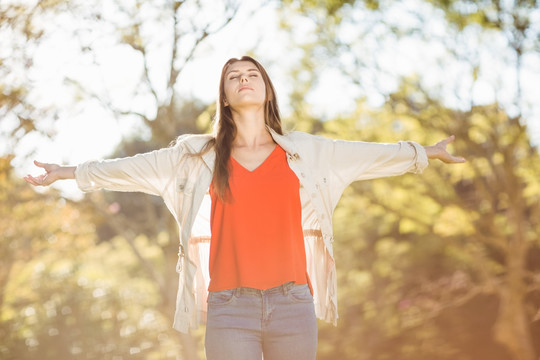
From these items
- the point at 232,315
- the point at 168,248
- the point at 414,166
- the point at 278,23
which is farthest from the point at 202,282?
the point at 278,23

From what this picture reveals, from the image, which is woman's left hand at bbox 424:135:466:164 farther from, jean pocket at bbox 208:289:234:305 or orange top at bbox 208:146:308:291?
jean pocket at bbox 208:289:234:305

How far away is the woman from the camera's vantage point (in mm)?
2461

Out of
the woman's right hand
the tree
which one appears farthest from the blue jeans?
the tree

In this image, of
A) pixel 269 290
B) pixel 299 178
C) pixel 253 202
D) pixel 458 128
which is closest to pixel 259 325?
pixel 269 290

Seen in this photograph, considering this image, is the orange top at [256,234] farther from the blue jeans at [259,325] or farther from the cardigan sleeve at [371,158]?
the cardigan sleeve at [371,158]

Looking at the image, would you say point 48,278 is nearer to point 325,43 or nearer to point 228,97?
point 325,43

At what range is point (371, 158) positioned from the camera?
8.87ft

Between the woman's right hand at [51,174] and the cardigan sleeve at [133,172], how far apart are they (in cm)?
4

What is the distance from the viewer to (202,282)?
2.73 meters

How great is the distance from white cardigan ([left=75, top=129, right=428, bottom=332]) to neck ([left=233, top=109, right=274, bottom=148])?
9cm

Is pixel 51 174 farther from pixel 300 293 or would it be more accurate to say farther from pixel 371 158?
pixel 371 158

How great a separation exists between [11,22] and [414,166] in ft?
11.3

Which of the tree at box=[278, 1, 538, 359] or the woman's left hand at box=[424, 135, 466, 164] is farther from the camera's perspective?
the tree at box=[278, 1, 538, 359]

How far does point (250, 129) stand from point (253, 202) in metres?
0.40
